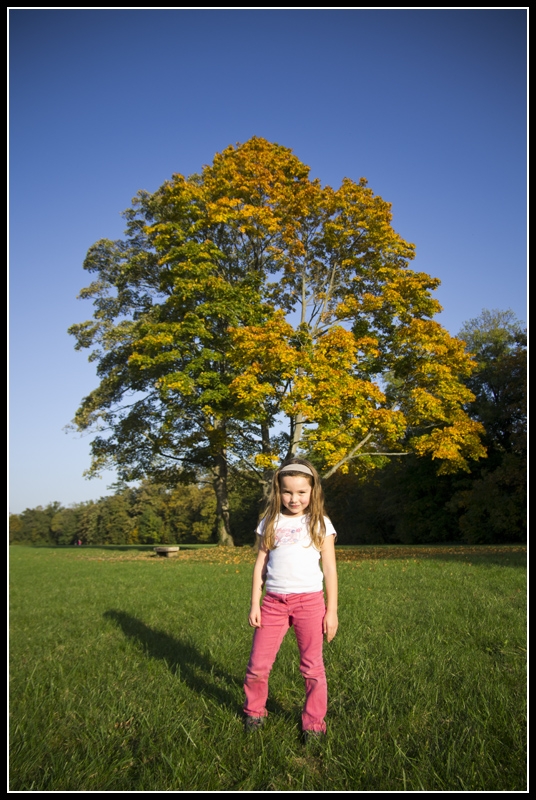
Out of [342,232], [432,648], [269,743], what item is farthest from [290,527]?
[342,232]

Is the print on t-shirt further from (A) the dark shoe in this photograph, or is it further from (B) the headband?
(A) the dark shoe

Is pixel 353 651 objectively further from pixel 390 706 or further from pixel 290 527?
pixel 290 527

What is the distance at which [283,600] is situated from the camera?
116 inches

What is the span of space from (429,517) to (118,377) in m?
22.8

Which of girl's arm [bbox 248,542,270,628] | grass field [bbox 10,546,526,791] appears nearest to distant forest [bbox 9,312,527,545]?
grass field [bbox 10,546,526,791]

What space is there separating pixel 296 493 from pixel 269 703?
1.49 metres

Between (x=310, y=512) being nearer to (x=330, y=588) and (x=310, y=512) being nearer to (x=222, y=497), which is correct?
(x=330, y=588)

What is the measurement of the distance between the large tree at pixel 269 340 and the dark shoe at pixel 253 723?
1083 cm

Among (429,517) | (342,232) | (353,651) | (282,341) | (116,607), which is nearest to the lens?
(353,651)

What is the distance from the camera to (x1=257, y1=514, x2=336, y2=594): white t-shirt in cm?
296

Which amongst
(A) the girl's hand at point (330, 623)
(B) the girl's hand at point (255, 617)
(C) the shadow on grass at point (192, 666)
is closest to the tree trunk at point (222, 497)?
(C) the shadow on grass at point (192, 666)

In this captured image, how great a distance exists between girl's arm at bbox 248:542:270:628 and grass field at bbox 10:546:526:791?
0.61m

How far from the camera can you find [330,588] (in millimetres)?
2988

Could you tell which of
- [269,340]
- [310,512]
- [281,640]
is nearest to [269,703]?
[281,640]
